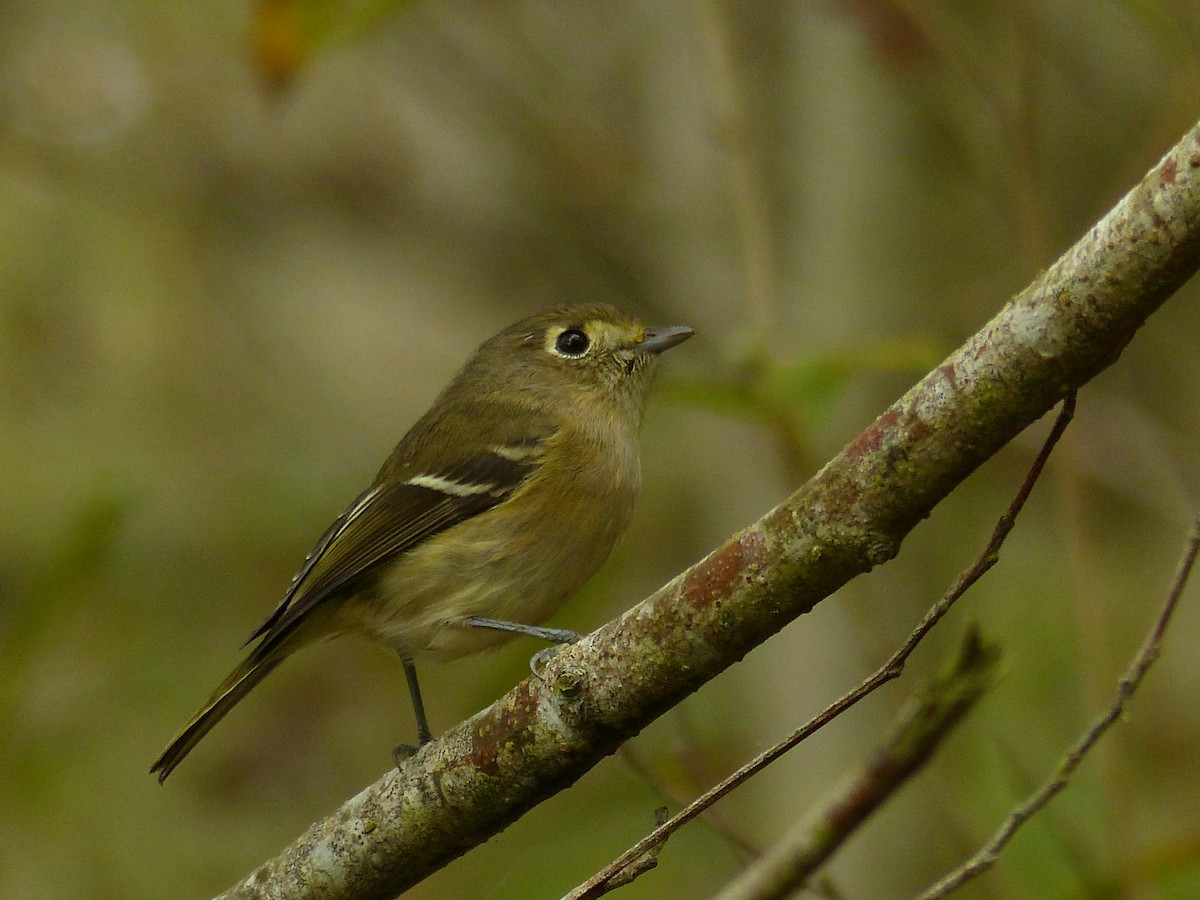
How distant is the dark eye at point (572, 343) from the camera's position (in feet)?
13.1

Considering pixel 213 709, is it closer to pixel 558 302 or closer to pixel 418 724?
pixel 418 724

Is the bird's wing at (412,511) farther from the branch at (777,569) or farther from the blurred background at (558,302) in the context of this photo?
the branch at (777,569)

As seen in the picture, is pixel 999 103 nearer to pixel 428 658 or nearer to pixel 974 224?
pixel 428 658

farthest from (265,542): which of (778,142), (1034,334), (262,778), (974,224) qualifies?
(1034,334)

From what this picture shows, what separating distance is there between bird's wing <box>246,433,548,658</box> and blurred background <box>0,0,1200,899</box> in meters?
0.40

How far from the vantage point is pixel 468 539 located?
3.40 meters

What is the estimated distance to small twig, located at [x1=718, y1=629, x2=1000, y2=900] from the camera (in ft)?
6.32

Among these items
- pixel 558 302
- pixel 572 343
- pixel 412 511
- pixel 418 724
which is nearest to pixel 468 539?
pixel 412 511

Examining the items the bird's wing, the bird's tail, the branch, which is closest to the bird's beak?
the bird's wing

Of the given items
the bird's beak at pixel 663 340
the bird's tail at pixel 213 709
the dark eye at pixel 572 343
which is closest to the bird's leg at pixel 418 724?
the bird's tail at pixel 213 709

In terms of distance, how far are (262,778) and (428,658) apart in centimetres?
123

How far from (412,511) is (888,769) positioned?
180 centimetres

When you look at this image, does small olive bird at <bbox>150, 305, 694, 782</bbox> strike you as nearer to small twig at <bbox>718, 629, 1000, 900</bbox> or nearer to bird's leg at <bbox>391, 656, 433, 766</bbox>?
bird's leg at <bbox>391, 656, 433, 766</bbox>

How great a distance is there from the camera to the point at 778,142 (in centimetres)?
591
